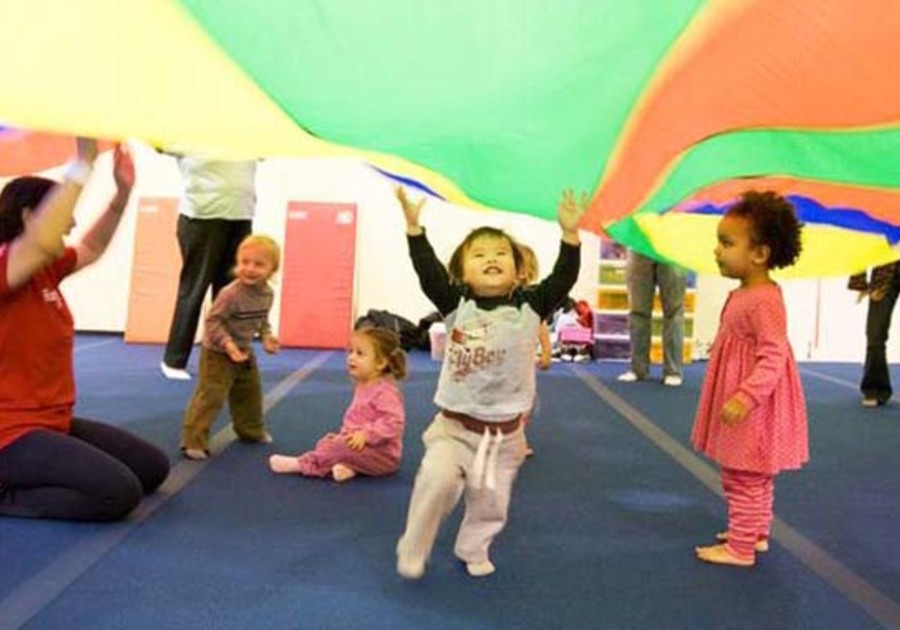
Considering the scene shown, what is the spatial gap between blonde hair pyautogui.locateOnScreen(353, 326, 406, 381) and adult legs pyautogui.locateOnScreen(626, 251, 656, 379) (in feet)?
8.69

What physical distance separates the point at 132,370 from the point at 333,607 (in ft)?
A: 10.8

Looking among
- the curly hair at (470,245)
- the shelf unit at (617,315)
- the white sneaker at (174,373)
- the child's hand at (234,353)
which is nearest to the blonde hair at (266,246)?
the child's hand at (234,353)

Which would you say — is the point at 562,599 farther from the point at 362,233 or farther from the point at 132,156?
the point at 362,233

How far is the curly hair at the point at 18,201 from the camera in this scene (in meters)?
1.83

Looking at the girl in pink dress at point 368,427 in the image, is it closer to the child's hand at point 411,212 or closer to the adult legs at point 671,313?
the child's hand at point 411,212

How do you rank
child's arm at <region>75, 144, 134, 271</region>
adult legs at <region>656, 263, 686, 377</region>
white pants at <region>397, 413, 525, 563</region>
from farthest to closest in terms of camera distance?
adult legs at <region>656, 263, 686, 377</region> → child's arm at <region>75, 144, 134, 271</region> → white pants at <region>397, 413, 525, 563</region>

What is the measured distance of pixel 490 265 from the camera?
1.81 metres

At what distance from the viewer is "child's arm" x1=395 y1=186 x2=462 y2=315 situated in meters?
1.81

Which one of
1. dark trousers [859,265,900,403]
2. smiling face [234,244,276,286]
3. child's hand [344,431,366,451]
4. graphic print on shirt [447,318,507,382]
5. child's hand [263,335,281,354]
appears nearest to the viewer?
graphic print on shirt [447,318,507,382]

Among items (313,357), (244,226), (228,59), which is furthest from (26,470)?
(313,357)

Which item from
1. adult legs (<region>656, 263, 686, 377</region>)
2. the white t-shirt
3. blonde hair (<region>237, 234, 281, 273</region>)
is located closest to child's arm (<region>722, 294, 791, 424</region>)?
blonde hair (<region>237, 234, 281, 273</region>)

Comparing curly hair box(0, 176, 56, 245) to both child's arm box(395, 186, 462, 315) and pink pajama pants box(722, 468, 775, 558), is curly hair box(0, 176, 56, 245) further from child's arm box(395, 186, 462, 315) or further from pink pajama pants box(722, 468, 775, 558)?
pink pajama pants box(722, 468, 775, 558)

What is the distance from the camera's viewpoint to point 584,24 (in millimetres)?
1344

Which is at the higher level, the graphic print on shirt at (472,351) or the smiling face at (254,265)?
the smiling face at (254,265)
